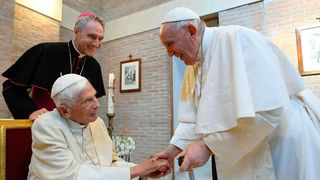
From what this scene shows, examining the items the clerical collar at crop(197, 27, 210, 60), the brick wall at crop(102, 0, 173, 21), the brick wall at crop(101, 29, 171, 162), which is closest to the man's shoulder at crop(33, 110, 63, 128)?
the clerical collar at crop(197, 27, 210, 60)

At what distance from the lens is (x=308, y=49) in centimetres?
339

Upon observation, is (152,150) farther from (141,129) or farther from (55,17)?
(55,17)

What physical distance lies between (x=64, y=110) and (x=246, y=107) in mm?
1103

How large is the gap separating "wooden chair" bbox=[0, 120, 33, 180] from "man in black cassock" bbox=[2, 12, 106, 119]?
0.42 ft

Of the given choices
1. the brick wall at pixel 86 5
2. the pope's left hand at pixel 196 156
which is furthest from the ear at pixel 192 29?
the brick wall at pixel 86 5

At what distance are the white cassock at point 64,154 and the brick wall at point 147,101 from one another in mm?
3133

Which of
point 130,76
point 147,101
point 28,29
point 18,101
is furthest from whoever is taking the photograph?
point 130,76

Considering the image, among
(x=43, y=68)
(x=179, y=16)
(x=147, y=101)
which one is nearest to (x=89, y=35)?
(x=43, y=68)

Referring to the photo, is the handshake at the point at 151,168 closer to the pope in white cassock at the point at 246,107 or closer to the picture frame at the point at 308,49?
the pope in white cassock at the point at 246,107

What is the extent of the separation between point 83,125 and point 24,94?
538mm

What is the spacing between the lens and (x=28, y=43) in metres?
4.21

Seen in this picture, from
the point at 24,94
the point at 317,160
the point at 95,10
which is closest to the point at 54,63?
the point at 24,94

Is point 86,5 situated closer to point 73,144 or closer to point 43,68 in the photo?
point 43,68

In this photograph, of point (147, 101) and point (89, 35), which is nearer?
point (89, 35)
